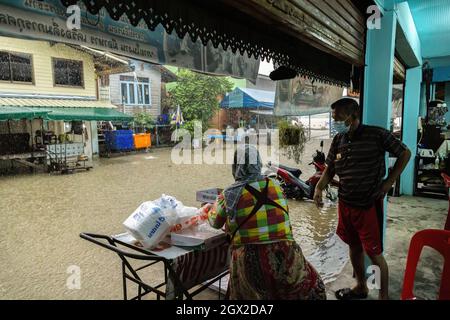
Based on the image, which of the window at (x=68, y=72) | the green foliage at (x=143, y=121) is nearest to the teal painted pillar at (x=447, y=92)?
the window at (x=68, y=72)

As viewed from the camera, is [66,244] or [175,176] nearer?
[66,244]

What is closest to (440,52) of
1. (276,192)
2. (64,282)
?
(276,192)

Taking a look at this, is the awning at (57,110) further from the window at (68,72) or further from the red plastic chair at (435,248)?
the red plastic chair at (435,248)

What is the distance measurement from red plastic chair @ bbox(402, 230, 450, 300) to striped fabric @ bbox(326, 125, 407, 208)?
67 cm

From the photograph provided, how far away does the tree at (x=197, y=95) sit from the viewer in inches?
682

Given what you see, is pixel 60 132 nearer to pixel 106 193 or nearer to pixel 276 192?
pixel 106 193

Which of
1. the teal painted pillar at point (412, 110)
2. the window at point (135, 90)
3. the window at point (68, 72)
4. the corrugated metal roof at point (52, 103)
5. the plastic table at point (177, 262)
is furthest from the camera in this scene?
the window at point (135, 90)

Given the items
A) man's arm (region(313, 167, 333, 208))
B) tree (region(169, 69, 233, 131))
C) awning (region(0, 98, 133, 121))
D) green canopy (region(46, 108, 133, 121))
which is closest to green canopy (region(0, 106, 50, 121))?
awning (region(0, 98, 133, 121))

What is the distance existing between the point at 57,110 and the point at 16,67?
208 centimetres

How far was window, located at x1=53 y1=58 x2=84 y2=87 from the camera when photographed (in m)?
11.6

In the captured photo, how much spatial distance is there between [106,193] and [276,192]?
19.0ft

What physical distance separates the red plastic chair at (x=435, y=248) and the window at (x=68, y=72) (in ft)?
42.1

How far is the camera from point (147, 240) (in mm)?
1869

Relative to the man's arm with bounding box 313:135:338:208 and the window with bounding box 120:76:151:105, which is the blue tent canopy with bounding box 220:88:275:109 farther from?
the man's arm with bounding box 313:135:338:208
